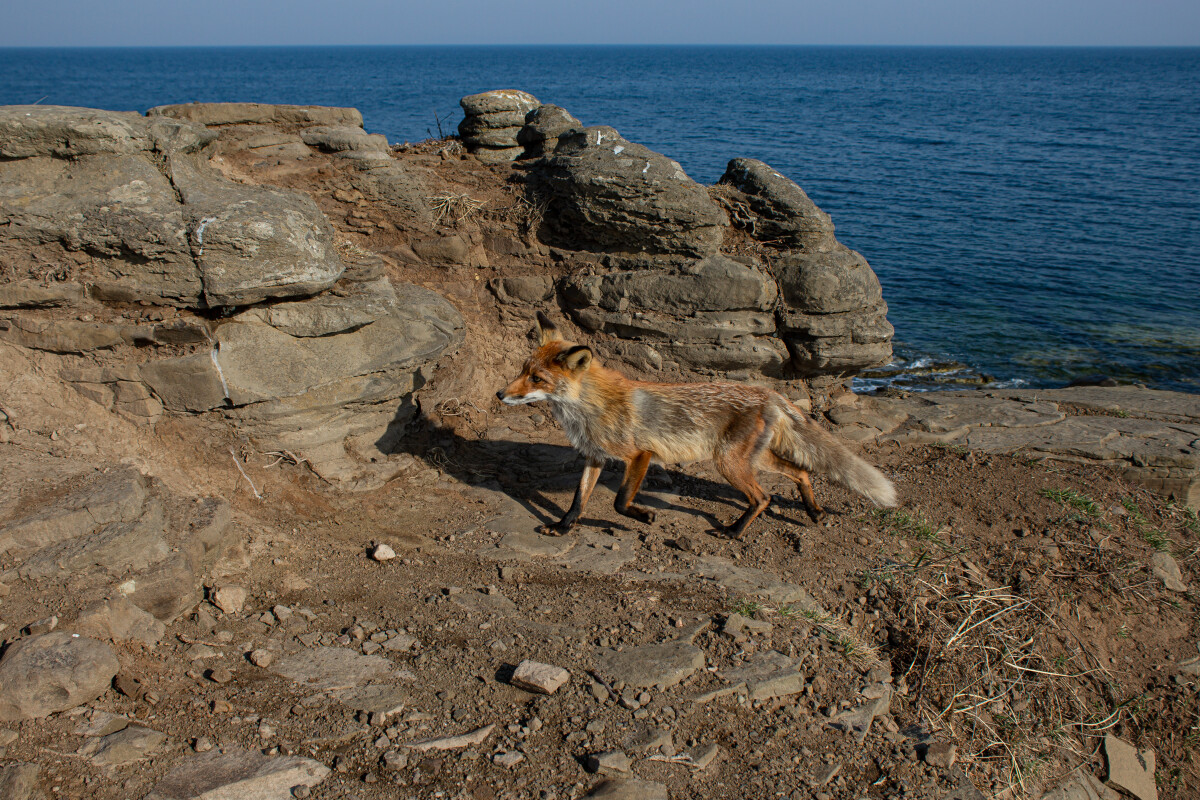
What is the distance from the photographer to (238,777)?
324cm

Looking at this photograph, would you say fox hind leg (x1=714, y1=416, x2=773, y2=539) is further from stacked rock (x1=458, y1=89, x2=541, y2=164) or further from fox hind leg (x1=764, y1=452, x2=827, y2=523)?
stacked rock (x1=458, y1=89, x2=541, y2=164)

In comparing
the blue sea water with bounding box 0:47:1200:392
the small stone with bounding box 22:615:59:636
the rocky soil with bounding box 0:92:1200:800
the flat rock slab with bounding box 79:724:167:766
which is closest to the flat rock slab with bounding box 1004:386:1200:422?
the rocky soil with bounding box 0:92:1200:800

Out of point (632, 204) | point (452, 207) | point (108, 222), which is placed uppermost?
point (108, 222)

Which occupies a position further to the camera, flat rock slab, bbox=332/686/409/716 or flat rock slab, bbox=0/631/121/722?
flat rock slab, bbox=332/686/409/716

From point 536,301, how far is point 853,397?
4.12 m

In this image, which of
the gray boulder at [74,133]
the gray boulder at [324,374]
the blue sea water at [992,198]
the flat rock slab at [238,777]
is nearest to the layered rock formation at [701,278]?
the gray boulder at [324,374]

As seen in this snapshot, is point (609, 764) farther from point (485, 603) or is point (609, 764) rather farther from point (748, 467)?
point (748, 467)

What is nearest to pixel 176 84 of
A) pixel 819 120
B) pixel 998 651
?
pixel 819 120

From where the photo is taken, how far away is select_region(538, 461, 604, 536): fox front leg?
5910 mm

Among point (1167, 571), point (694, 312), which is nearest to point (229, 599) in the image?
point (694, 312)

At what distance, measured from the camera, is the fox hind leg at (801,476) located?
20.2 ft

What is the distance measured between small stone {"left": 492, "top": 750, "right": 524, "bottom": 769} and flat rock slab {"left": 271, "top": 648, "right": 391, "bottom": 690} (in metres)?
0.92

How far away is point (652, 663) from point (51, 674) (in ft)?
9.99

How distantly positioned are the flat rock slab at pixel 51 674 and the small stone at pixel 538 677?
80.9 inches
